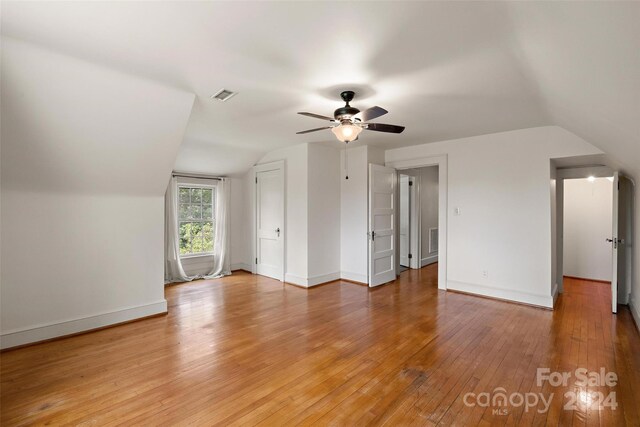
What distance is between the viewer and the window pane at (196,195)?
5.98 meters

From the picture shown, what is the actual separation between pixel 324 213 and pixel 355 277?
1.30 metres

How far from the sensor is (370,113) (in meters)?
2.71

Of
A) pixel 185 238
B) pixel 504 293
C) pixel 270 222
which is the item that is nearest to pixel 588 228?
pixel 504 293

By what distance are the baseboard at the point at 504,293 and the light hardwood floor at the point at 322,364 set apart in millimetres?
161

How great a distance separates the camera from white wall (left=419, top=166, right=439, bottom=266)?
6.71 metres

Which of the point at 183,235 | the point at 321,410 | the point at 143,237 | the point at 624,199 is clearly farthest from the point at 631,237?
the point at 183,235

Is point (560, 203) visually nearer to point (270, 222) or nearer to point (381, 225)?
point (381, 225)

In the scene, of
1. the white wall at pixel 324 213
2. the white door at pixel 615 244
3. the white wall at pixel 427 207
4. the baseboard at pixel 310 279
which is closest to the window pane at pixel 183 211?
the baseboard at pixel 310 279

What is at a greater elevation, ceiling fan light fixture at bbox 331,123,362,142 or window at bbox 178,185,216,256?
ceiling fan light fixture at bbox 331,123,362,142

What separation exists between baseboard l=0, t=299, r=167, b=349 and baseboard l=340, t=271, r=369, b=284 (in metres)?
3.03

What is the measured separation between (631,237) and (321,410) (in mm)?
4769

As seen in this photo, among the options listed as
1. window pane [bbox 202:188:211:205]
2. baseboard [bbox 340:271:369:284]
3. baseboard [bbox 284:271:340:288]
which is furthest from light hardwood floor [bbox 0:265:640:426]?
window pane [bbox 202:188:211:205]

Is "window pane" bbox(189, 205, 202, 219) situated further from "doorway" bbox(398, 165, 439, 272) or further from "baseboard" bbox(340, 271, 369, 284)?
"doorway" bbox(398, 165, 439, 272)

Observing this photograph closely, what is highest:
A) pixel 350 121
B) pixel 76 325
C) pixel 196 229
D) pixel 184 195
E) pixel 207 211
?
pixel 350 121
